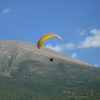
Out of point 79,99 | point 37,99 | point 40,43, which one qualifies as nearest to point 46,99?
point 37,99

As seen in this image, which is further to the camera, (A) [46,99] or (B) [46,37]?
(A) [46,99]

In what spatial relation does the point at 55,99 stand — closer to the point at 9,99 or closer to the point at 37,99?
the point at 37,99

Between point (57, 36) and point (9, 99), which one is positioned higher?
point (57, 36)

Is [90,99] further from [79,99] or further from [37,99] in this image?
[37,99]

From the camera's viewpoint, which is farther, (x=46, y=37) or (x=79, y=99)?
(x=79, y=99)

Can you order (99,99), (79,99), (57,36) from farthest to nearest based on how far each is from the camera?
1. (79,99)
2. (99,99)
3. (57,36)

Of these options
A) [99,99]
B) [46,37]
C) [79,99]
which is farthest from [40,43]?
[79,99]

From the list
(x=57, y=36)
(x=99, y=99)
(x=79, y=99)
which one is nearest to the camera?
(x=57, y=36)
